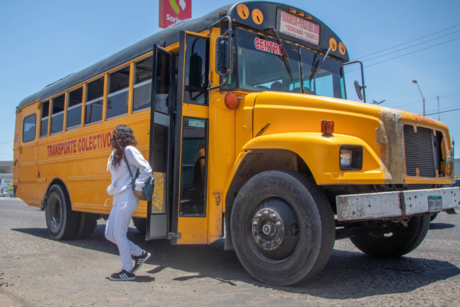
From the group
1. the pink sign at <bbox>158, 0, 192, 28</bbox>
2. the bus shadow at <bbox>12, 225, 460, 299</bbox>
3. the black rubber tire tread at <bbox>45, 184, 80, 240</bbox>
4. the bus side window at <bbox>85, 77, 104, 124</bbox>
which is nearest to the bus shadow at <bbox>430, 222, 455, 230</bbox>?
the bus shadow at <bbox>12, 225, 460, 299</bbox>

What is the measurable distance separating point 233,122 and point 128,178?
4.29ft

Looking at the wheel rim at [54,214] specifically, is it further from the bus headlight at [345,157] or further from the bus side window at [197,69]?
the bus headlight at [345,157]

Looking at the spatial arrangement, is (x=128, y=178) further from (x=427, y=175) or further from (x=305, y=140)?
(x=427, y=175)

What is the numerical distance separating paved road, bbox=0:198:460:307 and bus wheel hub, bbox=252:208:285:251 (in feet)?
1.30

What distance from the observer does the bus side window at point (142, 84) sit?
562 cm

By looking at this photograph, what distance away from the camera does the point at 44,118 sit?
325 inches

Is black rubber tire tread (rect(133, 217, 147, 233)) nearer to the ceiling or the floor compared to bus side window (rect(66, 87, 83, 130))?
nearer to the floor

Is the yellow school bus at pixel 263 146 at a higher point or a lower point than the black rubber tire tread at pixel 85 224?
higher

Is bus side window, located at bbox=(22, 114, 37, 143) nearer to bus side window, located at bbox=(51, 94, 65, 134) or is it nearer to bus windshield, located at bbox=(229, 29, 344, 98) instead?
bus side window, located at bbox=(51, 94, 65, 134)

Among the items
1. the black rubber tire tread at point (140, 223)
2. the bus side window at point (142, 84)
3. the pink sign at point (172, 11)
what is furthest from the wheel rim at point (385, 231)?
the pink sign at point (172, 11)

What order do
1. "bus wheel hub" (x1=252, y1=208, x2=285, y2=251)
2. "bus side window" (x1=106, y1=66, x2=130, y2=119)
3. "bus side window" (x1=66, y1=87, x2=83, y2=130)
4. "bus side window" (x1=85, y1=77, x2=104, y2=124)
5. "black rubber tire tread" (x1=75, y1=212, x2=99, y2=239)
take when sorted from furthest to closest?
"black rubber tire tread" (x1=75, y1=212, x2=99, y2=239) → "bus side window" (x1=66, y1=87, x2=83, y2=130) → "bus side window" (x1=85, y1=77, x2=104, y2=124) → "bus side window" (x1=106, y1=66, x2=130, y2=119) → "bus wheel hub" (x1=252, y1=208, x2=285, y2=251)

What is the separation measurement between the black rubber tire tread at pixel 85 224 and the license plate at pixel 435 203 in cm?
556

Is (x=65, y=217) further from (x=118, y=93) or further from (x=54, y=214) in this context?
(x=118, y=93)

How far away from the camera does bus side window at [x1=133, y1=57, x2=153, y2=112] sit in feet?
18.4
